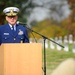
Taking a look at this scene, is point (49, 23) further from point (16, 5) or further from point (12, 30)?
point (12, 30)

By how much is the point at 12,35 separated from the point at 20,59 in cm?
93

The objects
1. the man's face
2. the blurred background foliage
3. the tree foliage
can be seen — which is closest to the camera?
the man's face

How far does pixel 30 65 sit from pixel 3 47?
391 millimetres

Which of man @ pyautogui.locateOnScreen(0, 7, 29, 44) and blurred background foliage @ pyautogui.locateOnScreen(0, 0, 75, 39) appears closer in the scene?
man @ pyautogui.locateOnScreen(0, 7, 29, 44)

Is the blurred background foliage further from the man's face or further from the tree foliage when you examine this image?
the man's face

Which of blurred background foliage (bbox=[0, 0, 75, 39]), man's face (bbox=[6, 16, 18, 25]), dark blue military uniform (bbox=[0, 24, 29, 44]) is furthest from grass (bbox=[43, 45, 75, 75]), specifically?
blurred background foliage (bbox=[0, 0, 75, 39])

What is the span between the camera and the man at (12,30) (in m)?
5.09

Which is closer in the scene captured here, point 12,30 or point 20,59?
point 20,59

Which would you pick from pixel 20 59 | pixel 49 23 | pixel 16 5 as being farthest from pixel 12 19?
pixel 49 23

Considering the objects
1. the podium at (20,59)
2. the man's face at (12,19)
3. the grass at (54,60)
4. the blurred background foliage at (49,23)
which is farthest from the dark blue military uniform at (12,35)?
the blurred background foliage at (49,23)

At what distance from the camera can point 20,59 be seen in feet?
14.3

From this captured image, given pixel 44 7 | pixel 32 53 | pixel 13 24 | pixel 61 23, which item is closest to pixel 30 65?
pixel 32 53

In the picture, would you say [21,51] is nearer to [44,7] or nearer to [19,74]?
[19,74]

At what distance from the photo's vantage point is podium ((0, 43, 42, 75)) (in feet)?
14.2
